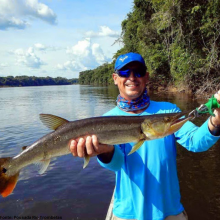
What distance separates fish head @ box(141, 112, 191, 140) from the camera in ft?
9.04

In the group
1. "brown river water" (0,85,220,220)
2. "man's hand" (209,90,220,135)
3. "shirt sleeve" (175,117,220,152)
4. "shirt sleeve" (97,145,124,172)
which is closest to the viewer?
"man's hand" (209,90,220,135)

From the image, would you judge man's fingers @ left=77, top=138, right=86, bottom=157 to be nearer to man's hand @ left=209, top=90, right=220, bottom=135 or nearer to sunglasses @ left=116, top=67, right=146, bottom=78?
sunglasses @ left=116, top=67, right=146, bottom=78

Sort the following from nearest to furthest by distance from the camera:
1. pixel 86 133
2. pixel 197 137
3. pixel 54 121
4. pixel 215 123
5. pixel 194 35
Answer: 1. pixel 215 123
2. pixel 197 137
3. pixel 86 133
4. pixel 54 121
5. pixel 194 35

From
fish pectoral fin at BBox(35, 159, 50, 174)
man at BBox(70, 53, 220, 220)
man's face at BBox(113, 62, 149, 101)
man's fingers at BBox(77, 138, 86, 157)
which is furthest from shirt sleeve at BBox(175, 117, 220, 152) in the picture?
fish pectoral fin at BBox(35, 159, 50, 174)

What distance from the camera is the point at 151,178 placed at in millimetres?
2832

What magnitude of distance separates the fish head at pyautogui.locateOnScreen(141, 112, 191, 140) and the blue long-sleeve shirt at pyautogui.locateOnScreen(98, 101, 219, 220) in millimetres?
148

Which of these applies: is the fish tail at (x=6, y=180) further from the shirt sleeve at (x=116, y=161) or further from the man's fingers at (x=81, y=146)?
the shirt sleeve at (x=116, y=161)

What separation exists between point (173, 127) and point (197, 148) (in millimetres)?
430

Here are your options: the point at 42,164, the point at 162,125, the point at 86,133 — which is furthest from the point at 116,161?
the point at 42,164

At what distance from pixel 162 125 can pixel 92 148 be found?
0.99 meters

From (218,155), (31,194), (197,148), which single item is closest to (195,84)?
(218,155)

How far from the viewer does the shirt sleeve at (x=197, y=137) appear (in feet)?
8.50

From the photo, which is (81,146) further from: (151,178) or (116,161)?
(151,178)

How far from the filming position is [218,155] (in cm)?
928
